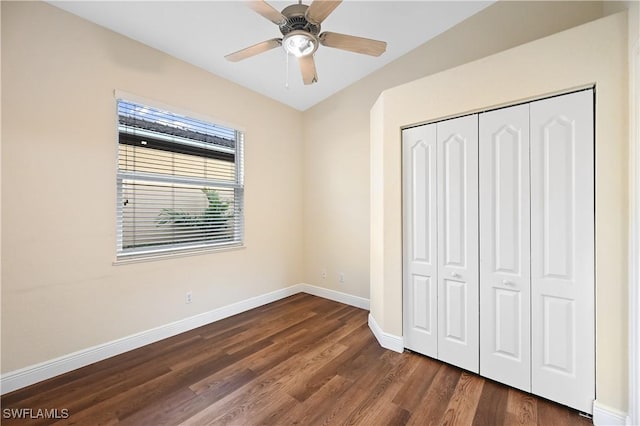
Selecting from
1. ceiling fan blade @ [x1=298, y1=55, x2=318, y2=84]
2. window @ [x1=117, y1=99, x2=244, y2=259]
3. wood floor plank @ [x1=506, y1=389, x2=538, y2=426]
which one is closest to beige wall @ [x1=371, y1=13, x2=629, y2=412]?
wood floor plank @ [x1=506, y1=389, x2=538, y2=426]

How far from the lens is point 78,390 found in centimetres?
201

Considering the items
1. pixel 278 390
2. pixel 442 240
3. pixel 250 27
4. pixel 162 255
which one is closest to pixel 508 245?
pixel 442 240

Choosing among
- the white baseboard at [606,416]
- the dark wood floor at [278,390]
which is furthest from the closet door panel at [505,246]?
the white baseboard at [606,416]

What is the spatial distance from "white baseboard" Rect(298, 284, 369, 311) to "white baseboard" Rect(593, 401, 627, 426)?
2.22 meters

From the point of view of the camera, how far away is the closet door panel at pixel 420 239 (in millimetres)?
2410

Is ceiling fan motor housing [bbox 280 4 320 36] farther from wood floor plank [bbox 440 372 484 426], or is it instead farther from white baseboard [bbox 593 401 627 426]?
white baseboard [bbox 593 401 627 426]

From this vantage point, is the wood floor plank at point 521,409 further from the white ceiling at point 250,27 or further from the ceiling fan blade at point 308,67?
the white ceiling at point 250,27

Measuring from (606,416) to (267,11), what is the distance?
130 inches

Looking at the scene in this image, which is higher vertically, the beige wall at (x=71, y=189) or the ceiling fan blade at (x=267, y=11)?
the ceiling fan blade at (x=267, y=11)

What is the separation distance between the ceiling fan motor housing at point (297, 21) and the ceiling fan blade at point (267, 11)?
0.03 m

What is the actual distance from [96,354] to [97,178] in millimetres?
1567

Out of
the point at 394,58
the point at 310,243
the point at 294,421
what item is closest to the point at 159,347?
the point at 294,421

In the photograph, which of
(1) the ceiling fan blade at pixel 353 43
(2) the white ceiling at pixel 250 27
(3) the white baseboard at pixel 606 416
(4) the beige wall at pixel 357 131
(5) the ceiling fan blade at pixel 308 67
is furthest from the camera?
(4) the beige wall at pixel 357 131

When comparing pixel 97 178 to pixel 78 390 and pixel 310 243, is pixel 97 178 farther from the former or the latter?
pixel 310 243
